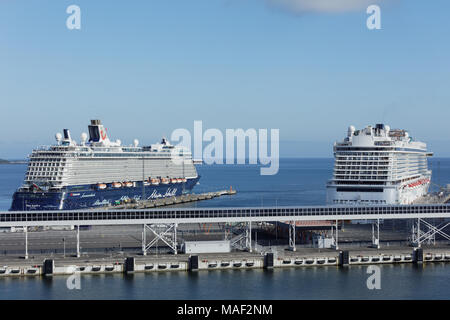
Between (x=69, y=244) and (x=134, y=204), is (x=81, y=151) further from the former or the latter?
(x=69, y=244)

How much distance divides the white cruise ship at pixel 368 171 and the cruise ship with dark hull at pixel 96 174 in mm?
41578

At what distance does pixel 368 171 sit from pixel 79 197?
151 feet

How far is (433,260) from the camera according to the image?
5706 centimetres

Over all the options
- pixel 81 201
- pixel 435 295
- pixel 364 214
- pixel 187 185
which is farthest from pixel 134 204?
pixel 435 295

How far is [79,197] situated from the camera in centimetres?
9969

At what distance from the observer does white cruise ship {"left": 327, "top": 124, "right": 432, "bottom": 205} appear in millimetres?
83062

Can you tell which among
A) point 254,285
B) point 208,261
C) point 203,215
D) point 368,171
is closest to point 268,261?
point 208,261

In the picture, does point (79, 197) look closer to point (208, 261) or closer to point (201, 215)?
point (201, 215)

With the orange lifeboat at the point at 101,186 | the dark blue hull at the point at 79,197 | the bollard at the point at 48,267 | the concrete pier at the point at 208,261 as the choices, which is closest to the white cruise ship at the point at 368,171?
the concrete pier at the point at 208,261

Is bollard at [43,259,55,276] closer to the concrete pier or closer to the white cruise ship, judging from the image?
the concrete pier

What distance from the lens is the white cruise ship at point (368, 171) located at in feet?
273

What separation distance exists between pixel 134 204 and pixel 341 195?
138 feet

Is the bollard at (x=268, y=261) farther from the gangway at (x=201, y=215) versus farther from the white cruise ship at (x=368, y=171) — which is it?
the white cruise ship at (x=368, y=171)

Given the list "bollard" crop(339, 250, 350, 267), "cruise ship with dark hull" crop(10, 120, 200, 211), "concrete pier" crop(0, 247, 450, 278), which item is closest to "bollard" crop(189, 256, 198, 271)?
"concrete pier" crop(0, 247, 450, 278)
